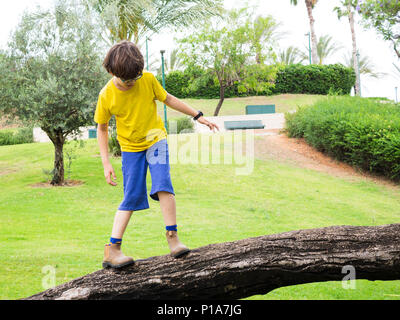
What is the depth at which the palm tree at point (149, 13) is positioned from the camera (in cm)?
1745

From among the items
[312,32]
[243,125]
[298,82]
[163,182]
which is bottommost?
[163,182]

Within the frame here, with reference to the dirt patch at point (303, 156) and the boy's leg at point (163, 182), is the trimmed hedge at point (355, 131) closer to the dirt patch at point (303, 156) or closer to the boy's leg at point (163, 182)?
the dirt patch at point (303, 156)

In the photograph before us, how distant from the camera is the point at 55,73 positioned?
42.7ft

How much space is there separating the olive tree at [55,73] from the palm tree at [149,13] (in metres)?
2.63

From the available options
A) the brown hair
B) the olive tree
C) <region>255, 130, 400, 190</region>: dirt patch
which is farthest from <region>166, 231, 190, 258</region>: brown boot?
<region>255, 130, 400, 190</region>: dirt patch

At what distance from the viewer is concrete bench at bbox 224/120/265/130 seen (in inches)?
942

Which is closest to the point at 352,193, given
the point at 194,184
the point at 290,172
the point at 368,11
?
the point at 290,172

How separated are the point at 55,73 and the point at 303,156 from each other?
942 centimetres

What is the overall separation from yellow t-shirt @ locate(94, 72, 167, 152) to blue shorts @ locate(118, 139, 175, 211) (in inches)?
2.0

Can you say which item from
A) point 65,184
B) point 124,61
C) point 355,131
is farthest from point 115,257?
point 355,131

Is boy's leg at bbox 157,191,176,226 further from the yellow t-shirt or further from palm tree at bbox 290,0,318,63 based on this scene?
palm tree at bbox 290,0,318,63

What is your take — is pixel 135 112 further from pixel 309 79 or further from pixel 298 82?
pixel 309 79

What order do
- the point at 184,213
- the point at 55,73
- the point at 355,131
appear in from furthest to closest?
the point at 355,131, the point at 55,73, the point at 184,213

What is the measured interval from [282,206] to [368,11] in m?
9.08
